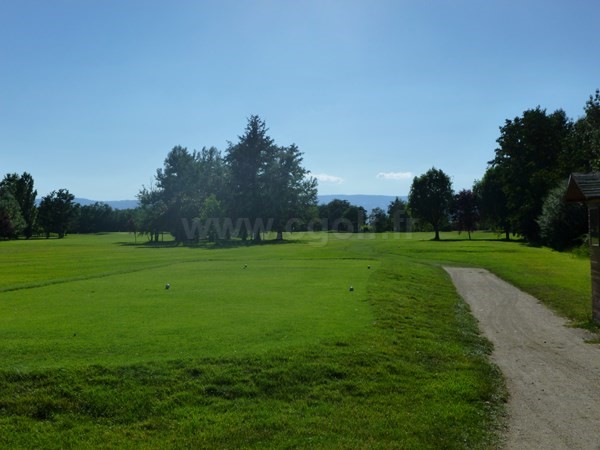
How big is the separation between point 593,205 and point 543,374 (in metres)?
8.45

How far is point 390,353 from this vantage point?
468 inches

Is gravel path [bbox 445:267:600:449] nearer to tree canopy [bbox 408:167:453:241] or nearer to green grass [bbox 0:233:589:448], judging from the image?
green grass [bbox 0:233:589:448]

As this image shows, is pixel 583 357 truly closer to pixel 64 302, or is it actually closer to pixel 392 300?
pixel 392 300

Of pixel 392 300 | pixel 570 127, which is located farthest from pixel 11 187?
pixel 392 300

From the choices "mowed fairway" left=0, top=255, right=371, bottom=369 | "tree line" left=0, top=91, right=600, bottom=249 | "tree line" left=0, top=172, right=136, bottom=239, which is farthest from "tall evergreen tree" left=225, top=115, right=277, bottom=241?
"mowed fairway" left=0, top=255, right=371, bottom=369

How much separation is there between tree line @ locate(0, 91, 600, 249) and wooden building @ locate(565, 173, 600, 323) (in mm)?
43816

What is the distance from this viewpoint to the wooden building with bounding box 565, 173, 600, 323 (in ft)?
54.0

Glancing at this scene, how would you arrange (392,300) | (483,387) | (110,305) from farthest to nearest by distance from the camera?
(392,300) < (110,305) < (483,387)

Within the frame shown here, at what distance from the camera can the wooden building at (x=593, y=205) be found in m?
16.5

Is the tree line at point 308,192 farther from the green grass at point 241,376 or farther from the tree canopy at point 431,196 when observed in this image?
the green grass at point 241,376

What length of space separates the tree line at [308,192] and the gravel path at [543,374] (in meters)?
44.3

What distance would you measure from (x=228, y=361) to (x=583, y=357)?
899 centimetres

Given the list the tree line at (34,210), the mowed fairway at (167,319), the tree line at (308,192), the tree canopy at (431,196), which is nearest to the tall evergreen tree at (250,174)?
the tree line at (308,192)

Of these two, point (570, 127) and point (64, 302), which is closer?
point (64, 302)
